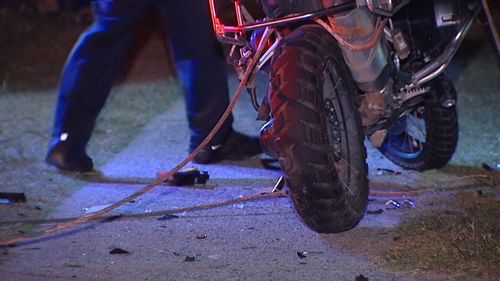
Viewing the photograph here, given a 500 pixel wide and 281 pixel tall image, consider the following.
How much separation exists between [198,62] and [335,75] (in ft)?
6.42

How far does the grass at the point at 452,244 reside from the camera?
4.17m

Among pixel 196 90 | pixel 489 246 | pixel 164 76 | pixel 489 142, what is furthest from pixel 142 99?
pixel 489 246

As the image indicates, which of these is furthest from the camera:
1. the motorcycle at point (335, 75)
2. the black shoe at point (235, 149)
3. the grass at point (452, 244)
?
the black shoe at point (235, 149)

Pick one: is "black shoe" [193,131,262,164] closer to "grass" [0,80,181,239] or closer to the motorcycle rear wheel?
"grass" [0,80,181,239]

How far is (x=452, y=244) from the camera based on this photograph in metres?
4.41

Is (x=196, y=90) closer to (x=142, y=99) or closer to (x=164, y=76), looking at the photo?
(x=142, y=99)

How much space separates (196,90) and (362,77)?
1.95 m

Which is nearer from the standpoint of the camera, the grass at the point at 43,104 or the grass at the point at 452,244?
the grass at the point at 452,244

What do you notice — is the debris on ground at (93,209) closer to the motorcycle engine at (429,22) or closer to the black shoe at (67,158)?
the black shoe at (67,158)

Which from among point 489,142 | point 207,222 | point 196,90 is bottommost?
point 489,142

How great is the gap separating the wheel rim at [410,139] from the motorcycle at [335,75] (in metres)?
0.53

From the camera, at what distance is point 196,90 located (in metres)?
6.44

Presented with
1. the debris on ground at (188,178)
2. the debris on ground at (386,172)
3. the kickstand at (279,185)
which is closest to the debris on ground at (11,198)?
the debris on ground at (188,178)

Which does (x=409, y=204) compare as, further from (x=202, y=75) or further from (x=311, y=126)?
(x=202, y=75)
